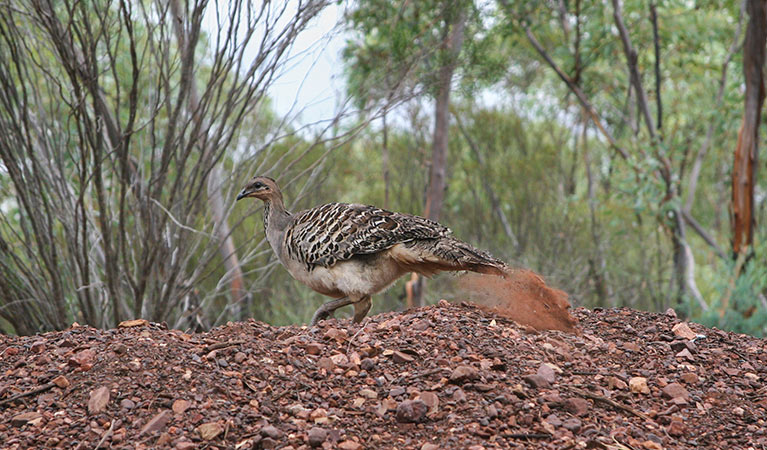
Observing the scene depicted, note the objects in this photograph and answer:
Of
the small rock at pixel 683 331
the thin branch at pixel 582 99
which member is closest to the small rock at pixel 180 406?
the small rock at pixel 683 331

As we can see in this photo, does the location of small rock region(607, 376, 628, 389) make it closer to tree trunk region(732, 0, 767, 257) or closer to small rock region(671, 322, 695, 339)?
small rock region(671, 322, 695, 339)

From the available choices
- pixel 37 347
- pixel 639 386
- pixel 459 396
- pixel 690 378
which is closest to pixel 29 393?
pixel 37 347

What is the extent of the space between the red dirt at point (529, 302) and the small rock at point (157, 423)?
187 cm

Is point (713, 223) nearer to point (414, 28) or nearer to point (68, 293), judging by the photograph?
point (414, 28)

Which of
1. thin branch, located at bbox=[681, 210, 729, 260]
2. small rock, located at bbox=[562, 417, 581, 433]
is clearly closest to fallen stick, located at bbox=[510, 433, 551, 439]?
small rock, located at bbox=[562, 417, 581, 433]

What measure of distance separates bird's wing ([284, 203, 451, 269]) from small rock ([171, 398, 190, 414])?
1728mm

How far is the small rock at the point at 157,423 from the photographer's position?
9.31ft

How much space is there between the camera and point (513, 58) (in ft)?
42.6

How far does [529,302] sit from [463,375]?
1.04 metres

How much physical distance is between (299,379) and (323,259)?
147cm

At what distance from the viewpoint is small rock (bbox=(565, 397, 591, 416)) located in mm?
3033

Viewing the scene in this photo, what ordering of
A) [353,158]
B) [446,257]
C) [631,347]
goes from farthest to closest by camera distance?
1. [353,158]
2. [446,257]
3. [631,347]

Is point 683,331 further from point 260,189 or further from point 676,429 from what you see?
point 260,189

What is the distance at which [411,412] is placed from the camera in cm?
292
